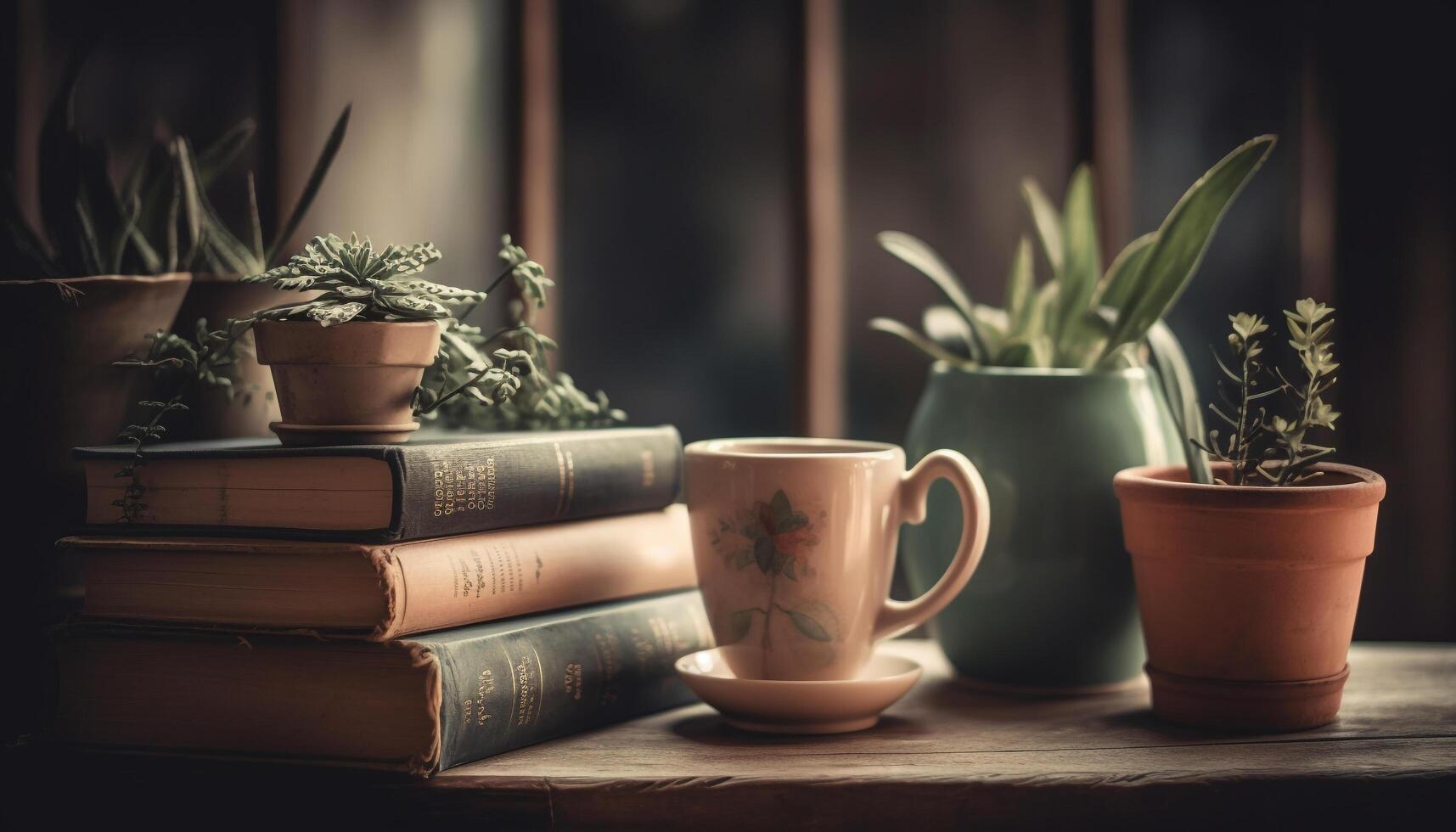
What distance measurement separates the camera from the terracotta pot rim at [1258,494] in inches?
25.4

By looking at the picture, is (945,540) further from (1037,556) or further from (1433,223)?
(1433,223)

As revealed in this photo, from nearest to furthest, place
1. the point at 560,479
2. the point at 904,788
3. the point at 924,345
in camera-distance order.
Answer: the point at 904,788, the point at 560,479, the point at 924,345

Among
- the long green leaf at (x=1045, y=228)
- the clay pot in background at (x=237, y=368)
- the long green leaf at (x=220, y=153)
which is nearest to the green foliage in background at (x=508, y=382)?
the clay pot in background at (x=237, y=368)

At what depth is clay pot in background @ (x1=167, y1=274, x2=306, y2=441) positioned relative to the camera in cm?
74

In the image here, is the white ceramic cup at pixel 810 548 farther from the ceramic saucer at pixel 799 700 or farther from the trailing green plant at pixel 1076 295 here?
the trailing green plant at pixel 1076 295

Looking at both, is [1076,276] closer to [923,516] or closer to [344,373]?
[923,516]

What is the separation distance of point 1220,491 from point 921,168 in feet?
1.64

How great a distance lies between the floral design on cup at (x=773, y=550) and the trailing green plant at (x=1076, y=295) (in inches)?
8.2

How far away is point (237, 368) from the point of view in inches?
30.2

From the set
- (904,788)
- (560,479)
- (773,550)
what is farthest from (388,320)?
(904,788)

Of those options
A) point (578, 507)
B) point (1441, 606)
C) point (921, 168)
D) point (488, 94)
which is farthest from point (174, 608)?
point (1441, 606)

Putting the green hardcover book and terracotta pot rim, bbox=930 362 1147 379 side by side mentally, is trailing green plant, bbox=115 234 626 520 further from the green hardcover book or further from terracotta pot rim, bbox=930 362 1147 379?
terracotta pot rim, bbox=930 362 1147 379

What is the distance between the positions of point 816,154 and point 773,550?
453mm

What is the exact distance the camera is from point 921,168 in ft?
3.50
